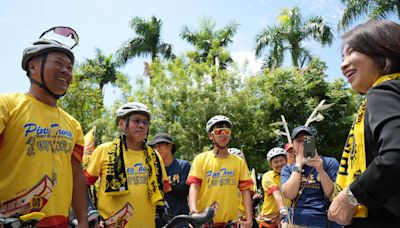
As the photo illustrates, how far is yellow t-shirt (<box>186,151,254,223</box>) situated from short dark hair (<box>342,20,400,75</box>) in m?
3.81

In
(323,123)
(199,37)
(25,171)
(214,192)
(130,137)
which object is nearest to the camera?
(25,171)

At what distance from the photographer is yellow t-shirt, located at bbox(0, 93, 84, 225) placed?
9.59 ft

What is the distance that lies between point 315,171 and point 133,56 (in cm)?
2892

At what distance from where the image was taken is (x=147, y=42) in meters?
32.2

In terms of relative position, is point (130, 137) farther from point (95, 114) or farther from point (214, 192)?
point (95, 114)

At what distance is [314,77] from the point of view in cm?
2505

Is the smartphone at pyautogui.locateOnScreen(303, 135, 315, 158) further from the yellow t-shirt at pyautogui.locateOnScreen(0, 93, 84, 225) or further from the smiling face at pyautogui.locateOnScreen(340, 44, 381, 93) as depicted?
the yellow t-shirt at pyautogui.locateOnScreen(0, 93, 84, 225)

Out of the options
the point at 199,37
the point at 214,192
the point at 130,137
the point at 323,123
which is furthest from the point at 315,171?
the point at 199,37

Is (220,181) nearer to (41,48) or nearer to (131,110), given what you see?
(131,110)

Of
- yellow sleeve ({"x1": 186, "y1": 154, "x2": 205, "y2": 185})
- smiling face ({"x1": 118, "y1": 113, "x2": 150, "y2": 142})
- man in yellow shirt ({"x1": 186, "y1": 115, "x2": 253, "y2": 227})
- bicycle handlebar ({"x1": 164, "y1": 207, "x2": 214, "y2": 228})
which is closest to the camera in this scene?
bicycle handlebar ({"x1": 164, "y1": 207, "x2": 214, "y2": 228})

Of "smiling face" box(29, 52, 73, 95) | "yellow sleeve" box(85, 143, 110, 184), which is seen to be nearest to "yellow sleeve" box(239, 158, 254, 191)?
→ "yellow sleeve" box(85, 143, 110, 184)

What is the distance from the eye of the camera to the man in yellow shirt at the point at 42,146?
2.95m

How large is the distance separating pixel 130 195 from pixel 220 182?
175cm

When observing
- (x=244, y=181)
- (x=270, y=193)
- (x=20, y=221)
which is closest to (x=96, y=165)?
(x=20, y=221)
